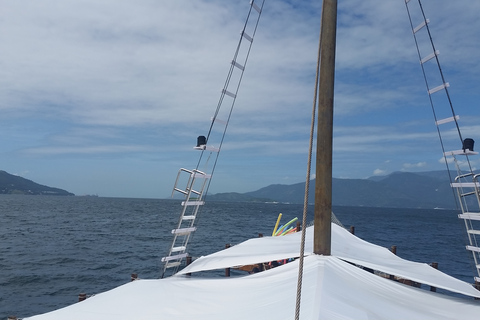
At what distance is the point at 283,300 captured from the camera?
25.5ft

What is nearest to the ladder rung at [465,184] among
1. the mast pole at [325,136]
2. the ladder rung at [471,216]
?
the ladder rung at [471,216]

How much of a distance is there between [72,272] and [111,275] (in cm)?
392

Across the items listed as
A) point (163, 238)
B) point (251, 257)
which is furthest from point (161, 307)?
point (163, 238)

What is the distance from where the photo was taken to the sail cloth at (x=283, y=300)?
7395 mm

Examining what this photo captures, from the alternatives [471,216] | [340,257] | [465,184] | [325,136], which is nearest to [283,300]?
[340,257]

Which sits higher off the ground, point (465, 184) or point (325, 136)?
point (325, 136)

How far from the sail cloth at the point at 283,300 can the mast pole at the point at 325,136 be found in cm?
60

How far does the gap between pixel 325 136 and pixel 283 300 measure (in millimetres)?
4027

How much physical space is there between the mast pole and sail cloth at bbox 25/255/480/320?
1.98 feet

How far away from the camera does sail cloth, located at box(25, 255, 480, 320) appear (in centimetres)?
739

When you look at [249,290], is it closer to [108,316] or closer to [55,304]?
[108,316]

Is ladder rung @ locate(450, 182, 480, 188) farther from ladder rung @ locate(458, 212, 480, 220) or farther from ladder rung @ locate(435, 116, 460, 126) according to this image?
ladder rung @ locate(435, 116, 460, 126)

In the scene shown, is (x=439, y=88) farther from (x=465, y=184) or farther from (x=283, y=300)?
(x=283, y=300)

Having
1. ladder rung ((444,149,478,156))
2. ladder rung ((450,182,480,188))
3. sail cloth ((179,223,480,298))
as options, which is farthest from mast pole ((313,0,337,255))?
ladder rung ((444,149,478,156))
